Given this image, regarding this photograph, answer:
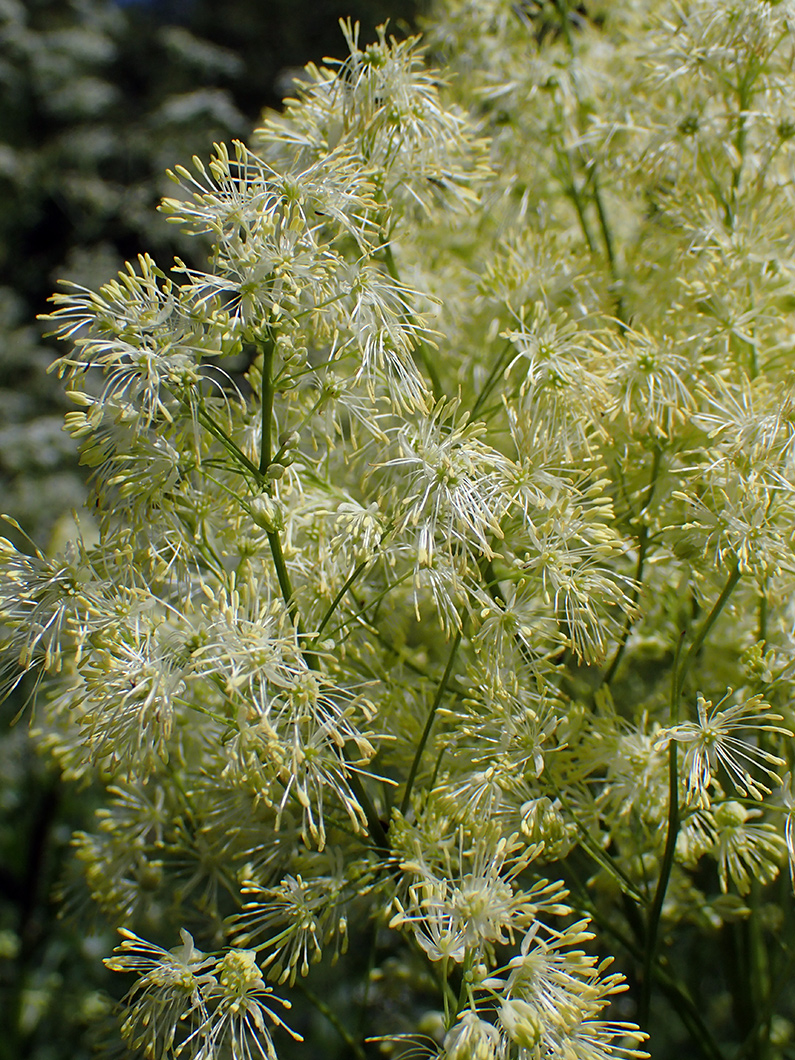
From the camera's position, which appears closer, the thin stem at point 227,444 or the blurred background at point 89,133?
the thin stem at point 227,444

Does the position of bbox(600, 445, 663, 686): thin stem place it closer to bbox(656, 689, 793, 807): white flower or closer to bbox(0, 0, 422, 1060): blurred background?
bbox(656, 689, 793, 807): white flower

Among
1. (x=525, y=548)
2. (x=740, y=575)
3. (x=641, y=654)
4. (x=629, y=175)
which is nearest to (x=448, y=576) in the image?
(x=525, y=548)

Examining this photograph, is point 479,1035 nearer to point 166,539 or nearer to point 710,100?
point 166,539

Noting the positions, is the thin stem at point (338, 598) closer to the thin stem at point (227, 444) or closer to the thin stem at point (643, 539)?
the thin stem at point (227, 444)

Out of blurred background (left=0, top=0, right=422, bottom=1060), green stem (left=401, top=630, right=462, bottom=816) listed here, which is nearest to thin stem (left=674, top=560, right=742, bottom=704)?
green stem (left=401, top=630, right=462, bottom=816)

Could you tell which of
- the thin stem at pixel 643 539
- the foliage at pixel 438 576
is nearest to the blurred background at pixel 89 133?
the foliage at pixel 438 576
